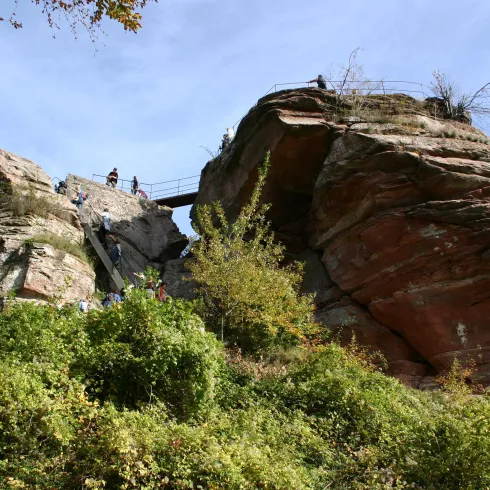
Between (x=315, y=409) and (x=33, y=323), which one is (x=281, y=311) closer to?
(x=315, y=409)

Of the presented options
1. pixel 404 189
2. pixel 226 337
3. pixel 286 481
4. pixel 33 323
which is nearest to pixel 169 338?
pixel 33 323

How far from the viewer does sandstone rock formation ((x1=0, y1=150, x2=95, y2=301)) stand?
53.6 ft

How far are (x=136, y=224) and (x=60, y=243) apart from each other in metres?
8.28

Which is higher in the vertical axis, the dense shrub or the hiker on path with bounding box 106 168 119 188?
the hiker on path with bounding box 106 168 119 188

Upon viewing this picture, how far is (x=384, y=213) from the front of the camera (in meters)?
18.9

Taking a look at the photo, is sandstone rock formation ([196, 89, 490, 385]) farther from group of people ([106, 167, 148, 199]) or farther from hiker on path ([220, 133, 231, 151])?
group of people ([106, 167, 148, 199])

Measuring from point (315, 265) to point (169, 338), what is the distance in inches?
414

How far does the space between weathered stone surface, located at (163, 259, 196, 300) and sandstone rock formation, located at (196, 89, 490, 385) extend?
8.82 ft

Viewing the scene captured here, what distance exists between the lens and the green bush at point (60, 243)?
17.8 meters

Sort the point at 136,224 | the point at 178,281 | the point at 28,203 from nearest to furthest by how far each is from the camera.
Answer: the point at 28,203 < the point at 178,281 < the point at 136,224

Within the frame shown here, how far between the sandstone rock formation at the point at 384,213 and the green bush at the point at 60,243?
597 cm

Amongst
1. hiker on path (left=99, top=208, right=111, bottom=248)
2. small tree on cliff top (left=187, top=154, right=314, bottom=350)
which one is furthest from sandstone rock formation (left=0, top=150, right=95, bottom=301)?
small tree on cliff top (left=187, top=154, right=314, bottom=350)

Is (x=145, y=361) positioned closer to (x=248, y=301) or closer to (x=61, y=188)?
(x=248, y=301)

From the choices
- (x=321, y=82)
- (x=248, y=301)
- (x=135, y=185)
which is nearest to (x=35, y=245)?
(x=248, y=301)
